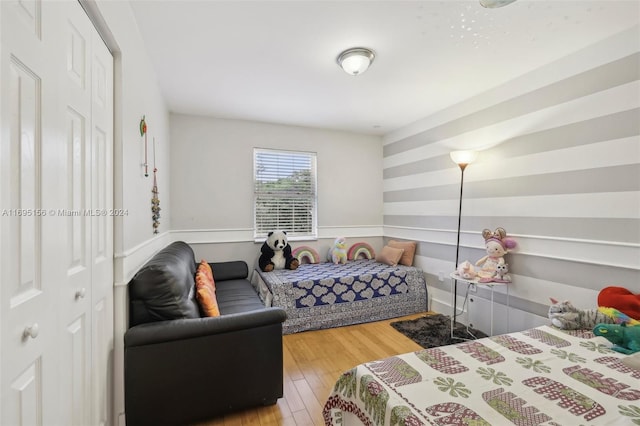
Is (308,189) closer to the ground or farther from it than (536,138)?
closer to the ground

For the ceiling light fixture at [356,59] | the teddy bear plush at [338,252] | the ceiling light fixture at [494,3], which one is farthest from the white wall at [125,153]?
the teddy bear plush at [338,252]

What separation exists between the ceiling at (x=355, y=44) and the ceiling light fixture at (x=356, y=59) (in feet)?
0.16

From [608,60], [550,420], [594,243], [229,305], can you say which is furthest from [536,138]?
[229,305]

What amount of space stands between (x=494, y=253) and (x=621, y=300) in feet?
2.97

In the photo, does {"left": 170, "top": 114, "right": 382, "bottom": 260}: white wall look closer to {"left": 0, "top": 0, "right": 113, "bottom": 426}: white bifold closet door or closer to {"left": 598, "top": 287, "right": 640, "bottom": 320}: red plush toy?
{"left": 0, "top": 0, "right": 113, "bottom": 426}: white bifold closet door

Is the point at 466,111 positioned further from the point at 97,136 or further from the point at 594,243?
the point at 97,136

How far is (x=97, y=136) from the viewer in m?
1.37

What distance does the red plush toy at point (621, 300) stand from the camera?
1.85 metres

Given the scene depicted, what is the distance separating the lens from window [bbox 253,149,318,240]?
161 inches

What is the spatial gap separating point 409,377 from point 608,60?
2.63 metres

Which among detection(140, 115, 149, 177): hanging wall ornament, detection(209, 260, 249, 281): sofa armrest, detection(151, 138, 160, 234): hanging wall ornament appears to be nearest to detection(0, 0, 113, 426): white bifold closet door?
detection(140, 115, 149, 177): hanging wall ornament

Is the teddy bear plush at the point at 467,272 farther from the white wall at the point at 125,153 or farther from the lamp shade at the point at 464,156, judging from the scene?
the white wall at the point at 125,153

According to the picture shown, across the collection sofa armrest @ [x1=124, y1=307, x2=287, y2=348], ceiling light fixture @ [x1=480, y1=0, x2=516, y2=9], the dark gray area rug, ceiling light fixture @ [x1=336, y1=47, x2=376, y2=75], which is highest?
ceiling light fixture @ [x1=480, y1=0, x2=516, y2=9]

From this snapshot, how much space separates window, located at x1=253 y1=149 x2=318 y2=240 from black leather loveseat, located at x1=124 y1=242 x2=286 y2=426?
2.25 metres
